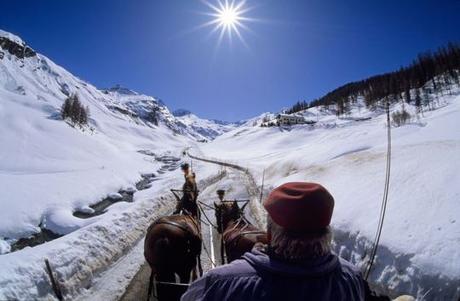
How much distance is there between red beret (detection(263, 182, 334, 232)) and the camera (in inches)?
71.6

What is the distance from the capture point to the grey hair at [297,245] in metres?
1.82

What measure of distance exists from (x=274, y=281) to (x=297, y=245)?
252 millimetres

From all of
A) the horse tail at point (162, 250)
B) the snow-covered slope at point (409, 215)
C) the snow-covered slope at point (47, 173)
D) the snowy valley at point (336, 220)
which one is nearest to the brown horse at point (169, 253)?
the horse tail at point (162, 250)

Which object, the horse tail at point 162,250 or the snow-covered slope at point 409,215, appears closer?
the snow-covered slope at point 409,215

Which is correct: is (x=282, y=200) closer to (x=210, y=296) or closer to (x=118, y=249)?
(x=210, y=296)

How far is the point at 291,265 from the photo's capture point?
70.4 inches

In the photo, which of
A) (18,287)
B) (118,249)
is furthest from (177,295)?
(118,249)

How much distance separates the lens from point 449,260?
505 centimetres

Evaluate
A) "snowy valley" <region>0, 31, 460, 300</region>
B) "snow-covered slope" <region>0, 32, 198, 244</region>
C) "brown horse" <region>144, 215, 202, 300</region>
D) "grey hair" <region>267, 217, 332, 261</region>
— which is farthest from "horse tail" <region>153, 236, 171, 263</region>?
"snow-covered slope" <region>0, 32, 198, 244</region>

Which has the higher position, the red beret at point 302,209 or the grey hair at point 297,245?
the red beret at point 302,209

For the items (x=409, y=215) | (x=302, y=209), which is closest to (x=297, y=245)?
(x=302, y=209)

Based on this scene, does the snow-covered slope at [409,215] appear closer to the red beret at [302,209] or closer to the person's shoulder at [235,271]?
the red beret at [302,209]

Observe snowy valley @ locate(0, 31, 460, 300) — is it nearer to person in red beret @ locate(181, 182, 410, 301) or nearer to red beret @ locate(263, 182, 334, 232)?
person in red beret @ locate(181, 182, 410, 301)

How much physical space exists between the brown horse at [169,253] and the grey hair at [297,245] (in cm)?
412
